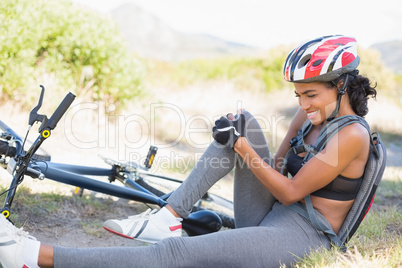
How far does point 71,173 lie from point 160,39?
57.0 m

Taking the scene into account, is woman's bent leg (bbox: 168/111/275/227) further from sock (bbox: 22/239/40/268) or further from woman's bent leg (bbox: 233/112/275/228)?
sock (bbox: 22/239/40/268)

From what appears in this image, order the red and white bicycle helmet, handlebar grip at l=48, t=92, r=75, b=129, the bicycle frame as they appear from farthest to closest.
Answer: the bicycle frame → the red and white bicycle helmet → handlebar grip at l=48, t=92, r=75, b=129

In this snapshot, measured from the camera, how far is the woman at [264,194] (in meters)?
1.95

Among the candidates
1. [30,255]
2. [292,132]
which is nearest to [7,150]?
[30,255]

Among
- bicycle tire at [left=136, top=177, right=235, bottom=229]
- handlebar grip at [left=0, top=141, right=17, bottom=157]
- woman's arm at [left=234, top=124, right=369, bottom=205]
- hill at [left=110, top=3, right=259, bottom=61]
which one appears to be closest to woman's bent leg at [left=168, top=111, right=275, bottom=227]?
woman's arm at [left=234, top=124, right=369, bottom=205]

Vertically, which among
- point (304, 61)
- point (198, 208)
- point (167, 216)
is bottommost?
point (198, 208)

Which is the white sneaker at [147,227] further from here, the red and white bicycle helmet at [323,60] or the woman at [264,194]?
the red and white bicycle helmet at [323,60]

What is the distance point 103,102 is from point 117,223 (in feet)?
15.7

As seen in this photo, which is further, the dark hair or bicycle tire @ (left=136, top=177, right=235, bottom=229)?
bicycle tire @ (left=136, top=177, right=235, bottom=229)

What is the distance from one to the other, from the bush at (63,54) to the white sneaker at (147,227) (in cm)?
380

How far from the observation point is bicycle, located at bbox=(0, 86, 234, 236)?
2268 mm

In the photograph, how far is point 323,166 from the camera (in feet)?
7.10

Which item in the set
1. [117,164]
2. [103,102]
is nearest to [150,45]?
[103,102]

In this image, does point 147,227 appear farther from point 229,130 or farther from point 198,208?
point 198,208
